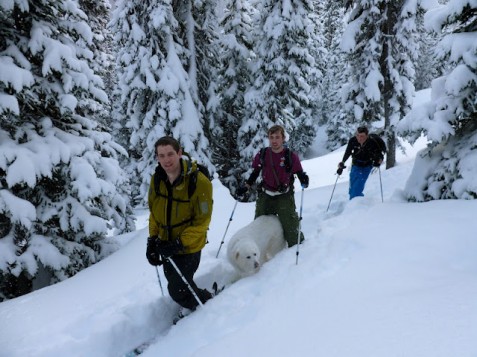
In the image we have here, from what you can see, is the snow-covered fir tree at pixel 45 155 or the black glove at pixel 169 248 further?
the snow-covered fir tree at pixel 45 155

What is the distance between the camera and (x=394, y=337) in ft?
8.53

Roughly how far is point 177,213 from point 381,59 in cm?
1302

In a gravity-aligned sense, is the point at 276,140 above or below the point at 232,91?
below

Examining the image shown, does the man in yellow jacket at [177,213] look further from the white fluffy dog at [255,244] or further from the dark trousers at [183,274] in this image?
the white fluffy dog at [255,244]

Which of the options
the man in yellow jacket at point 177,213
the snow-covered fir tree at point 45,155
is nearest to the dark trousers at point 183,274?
the man in yellow jacket at point 177,213

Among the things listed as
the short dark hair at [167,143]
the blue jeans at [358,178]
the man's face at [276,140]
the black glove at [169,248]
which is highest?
the short dark hair at [167,143]

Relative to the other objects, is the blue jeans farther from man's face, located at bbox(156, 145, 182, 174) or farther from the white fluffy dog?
man's face, located at bbox(156, 145, 182, 174)

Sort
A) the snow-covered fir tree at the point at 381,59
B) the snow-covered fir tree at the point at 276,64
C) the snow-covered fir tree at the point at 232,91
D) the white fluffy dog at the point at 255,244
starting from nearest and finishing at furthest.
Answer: the white fluffy dog at the point at 255,244, the snow-covered fir tree at the point at 381,59, the snow-covered fir tree at the point at 276,64, the snow-covered fir tree at the point at 232,91

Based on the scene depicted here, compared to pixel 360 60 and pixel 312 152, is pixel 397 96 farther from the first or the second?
pixel 312 152

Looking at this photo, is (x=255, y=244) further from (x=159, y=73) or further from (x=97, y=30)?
(x=97, y=30)

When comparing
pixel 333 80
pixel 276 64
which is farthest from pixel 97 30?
pixel 333 80

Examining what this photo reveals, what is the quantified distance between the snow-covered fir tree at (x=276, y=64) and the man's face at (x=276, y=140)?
1124 centimetres

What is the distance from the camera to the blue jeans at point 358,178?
8.14 metres

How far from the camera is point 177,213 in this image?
4.12 metres
